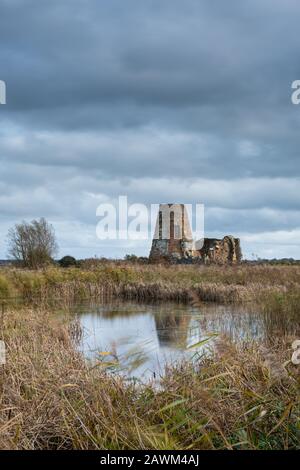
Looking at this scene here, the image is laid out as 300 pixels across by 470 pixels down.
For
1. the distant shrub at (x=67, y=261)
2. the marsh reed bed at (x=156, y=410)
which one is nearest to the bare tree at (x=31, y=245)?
the distant shrub at (x=67, y=261)

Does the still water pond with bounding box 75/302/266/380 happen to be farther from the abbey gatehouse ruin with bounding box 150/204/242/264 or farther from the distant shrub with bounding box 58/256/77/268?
the abbey gatehouse ruin with bounding box 150/204/242/264

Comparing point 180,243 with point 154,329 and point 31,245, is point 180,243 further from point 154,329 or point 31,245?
point 154,329

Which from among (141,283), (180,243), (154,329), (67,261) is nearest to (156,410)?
(154,329)

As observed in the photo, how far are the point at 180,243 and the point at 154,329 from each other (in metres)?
22.6

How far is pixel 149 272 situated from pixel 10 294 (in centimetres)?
601

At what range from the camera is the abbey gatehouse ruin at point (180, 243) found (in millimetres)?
33469

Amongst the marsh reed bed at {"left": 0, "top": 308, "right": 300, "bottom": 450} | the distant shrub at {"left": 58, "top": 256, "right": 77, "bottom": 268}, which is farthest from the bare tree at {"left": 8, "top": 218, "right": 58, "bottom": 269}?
the marsh reed bed at {"left": 0, "top": 308, "right": 300, "bottom": 450}

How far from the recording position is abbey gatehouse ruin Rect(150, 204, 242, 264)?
33.5 metres

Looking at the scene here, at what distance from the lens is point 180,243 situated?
112ft

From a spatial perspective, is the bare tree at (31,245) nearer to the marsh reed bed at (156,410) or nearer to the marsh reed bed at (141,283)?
the marsh reed bed at (141,283)

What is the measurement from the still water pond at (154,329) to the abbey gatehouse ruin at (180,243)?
16.9m

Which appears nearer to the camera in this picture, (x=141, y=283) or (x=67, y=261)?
(x=141, y=283)
